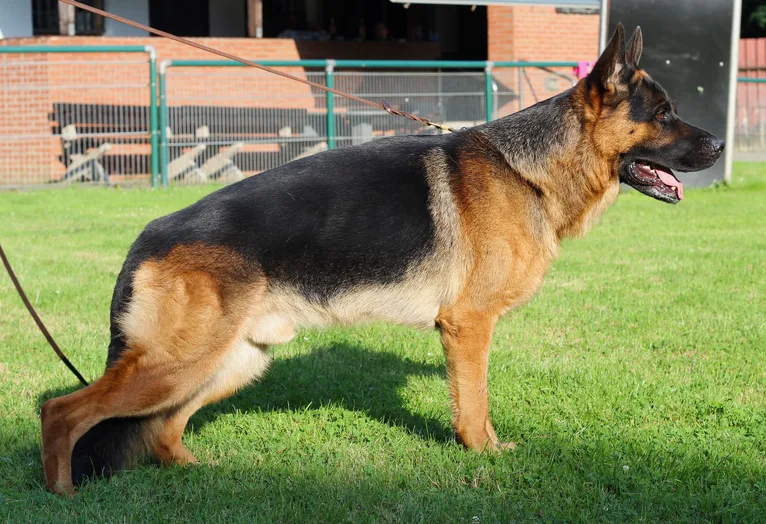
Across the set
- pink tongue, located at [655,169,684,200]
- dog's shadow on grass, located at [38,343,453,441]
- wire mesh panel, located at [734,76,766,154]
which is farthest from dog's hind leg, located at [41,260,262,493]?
wire mesh panel, located at [734,76,766,154]

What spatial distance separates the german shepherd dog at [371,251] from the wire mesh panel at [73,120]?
40.7 feet

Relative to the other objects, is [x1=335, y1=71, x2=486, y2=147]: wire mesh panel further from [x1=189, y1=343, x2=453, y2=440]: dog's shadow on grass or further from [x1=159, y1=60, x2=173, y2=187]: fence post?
[x1=189, y1=343, x2=453, y2=440]: dog's shadow on grass

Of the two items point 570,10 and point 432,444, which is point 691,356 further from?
point 570,10

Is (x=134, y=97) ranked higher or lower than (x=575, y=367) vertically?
higher

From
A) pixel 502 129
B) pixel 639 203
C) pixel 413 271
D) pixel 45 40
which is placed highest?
pixel 45 40

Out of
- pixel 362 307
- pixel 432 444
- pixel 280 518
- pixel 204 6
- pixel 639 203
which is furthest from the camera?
pixel 204 6

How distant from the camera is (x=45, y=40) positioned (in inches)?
674

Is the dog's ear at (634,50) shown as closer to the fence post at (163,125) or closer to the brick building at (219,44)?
the brick building at (219,44)

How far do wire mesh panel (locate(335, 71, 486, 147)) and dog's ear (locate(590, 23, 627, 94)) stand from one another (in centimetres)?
1272

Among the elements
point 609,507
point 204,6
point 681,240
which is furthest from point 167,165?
point 609,507

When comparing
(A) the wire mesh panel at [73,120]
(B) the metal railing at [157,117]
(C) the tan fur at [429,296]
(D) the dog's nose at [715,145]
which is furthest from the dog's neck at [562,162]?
(A) the wire mesh panel at [73,120]

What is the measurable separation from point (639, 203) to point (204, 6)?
1237 cm

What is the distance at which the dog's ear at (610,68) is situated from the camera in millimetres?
4207

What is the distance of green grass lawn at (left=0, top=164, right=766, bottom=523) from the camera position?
370cm
